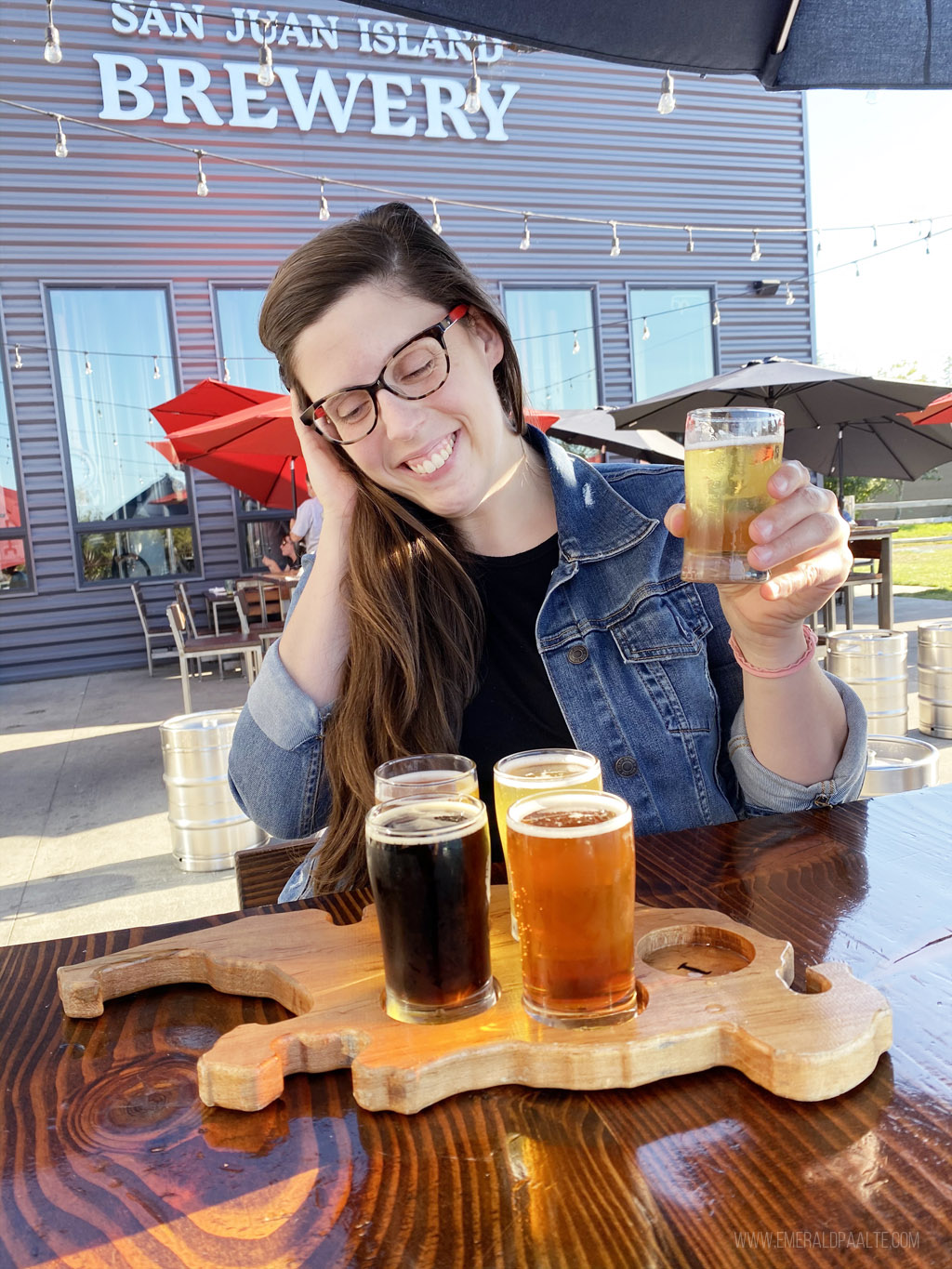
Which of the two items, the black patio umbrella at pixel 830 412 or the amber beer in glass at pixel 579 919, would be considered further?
the black patio umbrella at pixel 830 412

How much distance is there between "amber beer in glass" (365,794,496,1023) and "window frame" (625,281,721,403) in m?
10.3

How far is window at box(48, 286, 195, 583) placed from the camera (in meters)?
9.05

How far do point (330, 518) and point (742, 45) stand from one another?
1199 millimetres

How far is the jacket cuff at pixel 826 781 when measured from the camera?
1.48 m

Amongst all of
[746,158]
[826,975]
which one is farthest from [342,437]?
[746,158]

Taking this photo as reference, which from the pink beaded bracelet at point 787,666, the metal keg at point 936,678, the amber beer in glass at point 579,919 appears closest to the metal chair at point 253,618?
the metal keg at point 936,678

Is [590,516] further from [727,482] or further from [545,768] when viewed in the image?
[545,768]

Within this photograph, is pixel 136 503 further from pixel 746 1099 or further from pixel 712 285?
Result: pixel 746 1099

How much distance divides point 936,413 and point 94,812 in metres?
6.41

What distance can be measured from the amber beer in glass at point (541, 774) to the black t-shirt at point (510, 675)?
565mm

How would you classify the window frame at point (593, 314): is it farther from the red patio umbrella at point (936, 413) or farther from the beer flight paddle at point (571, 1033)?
the beer flight paddle at point (571, 1033)

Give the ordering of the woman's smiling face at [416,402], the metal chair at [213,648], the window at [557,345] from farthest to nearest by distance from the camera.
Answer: the window at [557,345], the metal chair at [213,648], the woman's smiling face at [416,402]

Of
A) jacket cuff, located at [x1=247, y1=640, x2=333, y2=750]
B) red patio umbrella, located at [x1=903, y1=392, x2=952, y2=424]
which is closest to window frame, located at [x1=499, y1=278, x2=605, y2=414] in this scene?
red patio umbrella, located at [x1=903, y1=392, x2=952, y2=424]

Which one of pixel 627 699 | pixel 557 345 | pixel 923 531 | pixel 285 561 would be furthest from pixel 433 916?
pixel 923 531
